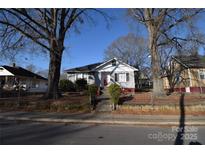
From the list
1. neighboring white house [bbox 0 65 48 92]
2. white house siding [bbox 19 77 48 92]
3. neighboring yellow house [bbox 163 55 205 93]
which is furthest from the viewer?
white house siding [bbox 19 77 48 92]

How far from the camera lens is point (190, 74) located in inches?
1480

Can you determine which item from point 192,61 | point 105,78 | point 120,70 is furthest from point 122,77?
point 192,61

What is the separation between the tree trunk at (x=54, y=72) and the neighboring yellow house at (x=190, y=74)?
62.2 feet

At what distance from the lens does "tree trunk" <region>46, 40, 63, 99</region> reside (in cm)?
2284

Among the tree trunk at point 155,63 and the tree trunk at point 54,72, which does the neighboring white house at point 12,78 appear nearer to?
the tree trunk at point 54,72

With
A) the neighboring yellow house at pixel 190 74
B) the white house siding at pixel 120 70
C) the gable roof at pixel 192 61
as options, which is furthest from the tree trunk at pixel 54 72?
the gable roof at pixel 192 61

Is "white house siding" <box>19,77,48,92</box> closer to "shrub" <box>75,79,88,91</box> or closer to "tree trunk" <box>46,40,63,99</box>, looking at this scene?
"shrub" <box>75,79,88,91</box>

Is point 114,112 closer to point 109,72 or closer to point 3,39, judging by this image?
point 3,39

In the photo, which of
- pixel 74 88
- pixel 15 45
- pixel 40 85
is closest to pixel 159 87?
pixel 15 45

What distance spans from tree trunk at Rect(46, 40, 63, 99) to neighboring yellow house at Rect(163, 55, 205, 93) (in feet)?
62.2

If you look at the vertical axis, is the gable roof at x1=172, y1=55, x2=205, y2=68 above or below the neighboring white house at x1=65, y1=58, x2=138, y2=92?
above

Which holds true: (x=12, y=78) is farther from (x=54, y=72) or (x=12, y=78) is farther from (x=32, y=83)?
(x=54, y=72)

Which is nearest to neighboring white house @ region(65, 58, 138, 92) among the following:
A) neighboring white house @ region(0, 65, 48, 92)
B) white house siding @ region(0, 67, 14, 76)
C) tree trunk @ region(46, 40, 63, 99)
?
neighboring white house @ region(0, 65, 48, 92)

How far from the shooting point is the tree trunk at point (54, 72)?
22.8 meters
